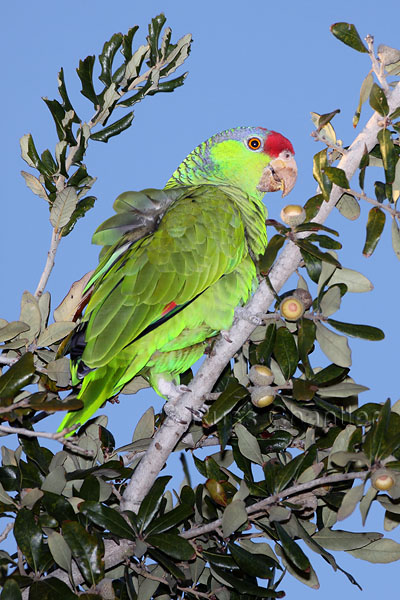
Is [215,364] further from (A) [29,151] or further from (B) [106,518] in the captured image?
(A) [29,151]

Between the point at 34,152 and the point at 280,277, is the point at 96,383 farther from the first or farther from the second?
the point at 34,152

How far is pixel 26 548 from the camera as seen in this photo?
1.57m

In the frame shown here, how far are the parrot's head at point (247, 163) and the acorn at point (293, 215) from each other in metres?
1.03

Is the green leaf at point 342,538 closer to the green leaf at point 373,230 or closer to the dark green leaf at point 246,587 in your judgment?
the dark green leaf at point 246,587

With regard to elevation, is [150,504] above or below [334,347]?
below

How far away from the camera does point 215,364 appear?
1.84 meters

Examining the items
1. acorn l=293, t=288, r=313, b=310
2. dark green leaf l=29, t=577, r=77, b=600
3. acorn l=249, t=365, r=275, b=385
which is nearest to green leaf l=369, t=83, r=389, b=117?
acorn l=293, t=288, r=313, b=310

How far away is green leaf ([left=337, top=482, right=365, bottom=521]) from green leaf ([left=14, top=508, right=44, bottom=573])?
768mm

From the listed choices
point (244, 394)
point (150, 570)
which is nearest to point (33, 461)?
point (150, 570)

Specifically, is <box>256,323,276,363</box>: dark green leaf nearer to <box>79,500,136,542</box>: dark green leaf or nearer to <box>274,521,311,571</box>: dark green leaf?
<box>274,521,311,571</box>: dark green leaf

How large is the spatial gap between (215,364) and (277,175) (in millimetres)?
1164

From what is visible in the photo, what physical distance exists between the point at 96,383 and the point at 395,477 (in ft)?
3.07

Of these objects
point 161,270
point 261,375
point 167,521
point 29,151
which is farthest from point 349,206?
point 29,151

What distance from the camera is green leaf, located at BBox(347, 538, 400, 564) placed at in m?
1.66
